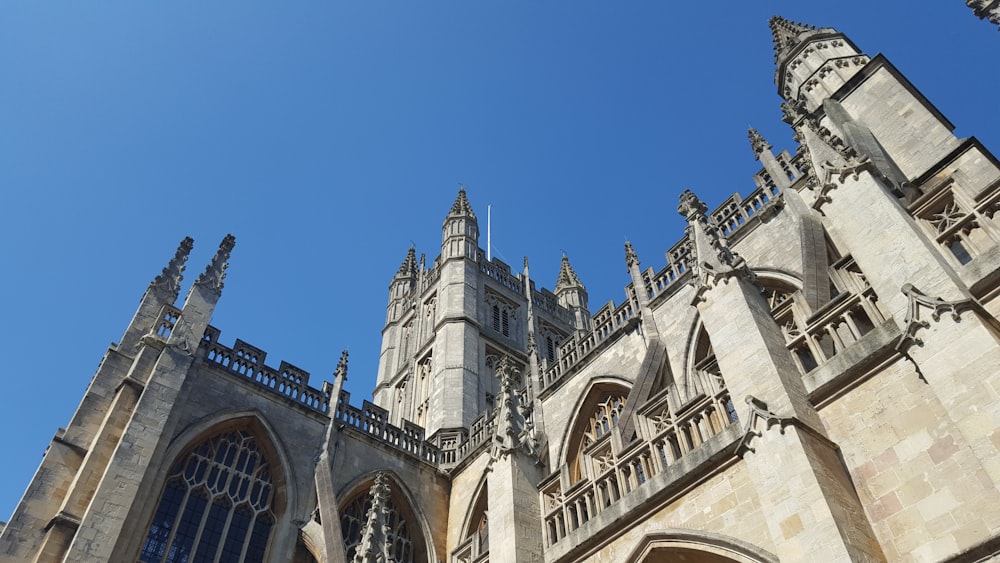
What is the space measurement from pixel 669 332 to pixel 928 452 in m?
8.17

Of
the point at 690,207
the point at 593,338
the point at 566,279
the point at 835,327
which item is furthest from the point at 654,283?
the point at 566,279

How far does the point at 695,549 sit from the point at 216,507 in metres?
10.5

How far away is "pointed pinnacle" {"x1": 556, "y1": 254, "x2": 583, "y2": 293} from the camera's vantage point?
36.6m

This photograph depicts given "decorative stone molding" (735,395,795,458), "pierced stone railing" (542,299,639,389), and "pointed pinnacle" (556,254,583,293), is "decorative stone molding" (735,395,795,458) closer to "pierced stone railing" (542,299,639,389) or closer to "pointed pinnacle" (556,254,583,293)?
"pierced stone railing" (542,299,639,389)

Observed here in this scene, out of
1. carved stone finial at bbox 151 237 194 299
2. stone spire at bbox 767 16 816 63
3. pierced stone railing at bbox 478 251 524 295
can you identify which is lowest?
carved stone finial at bbox 151 237 194 299

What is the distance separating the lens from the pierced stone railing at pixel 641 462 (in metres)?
8.85

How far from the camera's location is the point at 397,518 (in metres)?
17.2

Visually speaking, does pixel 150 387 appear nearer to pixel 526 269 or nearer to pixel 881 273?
pixel 881 273

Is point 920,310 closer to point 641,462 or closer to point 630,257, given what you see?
point 641,462

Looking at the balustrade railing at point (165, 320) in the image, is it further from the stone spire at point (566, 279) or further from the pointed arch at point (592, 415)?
the stone spire at point (566, 279)

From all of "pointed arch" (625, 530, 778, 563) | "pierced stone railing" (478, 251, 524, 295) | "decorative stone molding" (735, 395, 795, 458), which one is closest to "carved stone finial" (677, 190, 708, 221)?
"decorative stone molding" (735, 395, 795, 458)

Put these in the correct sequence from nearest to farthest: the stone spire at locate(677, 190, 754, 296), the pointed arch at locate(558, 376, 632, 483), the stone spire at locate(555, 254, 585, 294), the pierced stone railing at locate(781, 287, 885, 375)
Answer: the pierced stone railing at locate(781, 287, 885, 375), the stone spire at locate(677, 190, 754, 296), the pointed arch at locate(558, 376, 632, 483), the stone spire at locate(555, 254, 585, 294)

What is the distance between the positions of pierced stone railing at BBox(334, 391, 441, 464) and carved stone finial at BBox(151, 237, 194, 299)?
15.5 ft

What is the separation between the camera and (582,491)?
10.3 meters
